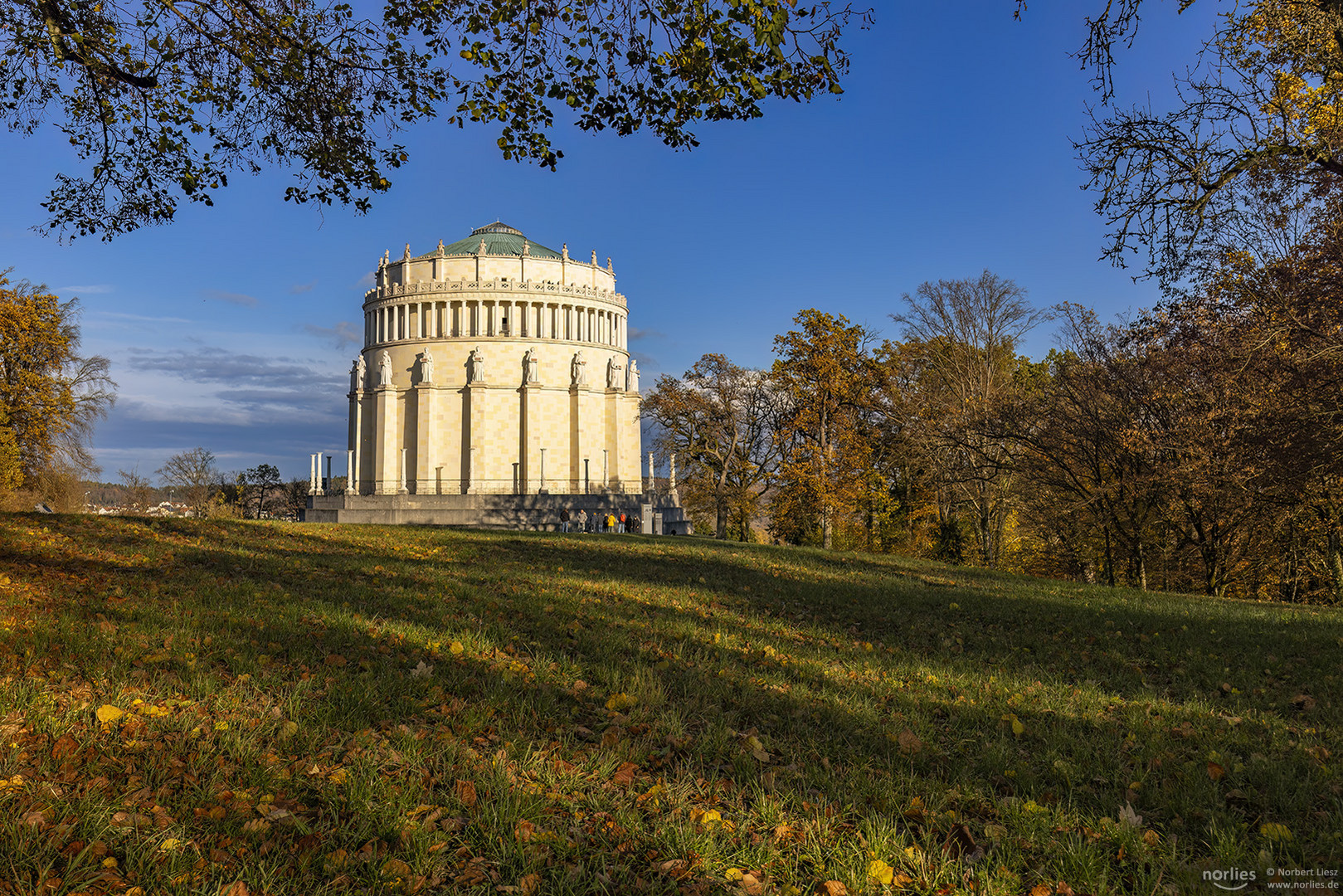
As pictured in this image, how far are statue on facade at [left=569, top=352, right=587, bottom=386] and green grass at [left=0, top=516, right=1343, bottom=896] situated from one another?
182 feet

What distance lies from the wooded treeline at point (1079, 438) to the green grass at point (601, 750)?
7616 millimetres

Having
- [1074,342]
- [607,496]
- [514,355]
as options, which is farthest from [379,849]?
[514,355]

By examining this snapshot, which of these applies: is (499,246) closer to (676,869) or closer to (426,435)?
(426,435)

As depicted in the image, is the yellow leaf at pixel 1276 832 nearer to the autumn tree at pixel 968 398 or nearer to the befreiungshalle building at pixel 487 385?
the autumn tree at pixel 968 398

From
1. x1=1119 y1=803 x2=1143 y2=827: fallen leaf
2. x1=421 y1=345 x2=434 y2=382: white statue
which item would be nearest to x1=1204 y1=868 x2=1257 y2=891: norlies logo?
x1=1119 y1=803 x2=1143 y2=827: fallen leaf

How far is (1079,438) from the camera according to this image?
23.5 m

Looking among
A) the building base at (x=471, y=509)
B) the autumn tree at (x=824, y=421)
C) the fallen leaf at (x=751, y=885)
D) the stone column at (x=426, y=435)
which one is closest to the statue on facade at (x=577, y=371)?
the stone column at (x=426, y=435)

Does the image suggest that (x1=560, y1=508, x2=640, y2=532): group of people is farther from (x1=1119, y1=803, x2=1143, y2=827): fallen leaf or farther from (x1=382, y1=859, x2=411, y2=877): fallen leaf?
(x1=382, y1=859, x2=411, y2=877): fallen leaf

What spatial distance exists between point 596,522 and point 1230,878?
46.1m

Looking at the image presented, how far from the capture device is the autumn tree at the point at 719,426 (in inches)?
1704

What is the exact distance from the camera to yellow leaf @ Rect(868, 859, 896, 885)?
347 centimetres

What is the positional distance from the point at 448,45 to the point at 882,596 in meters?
11.0

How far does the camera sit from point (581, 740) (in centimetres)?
504

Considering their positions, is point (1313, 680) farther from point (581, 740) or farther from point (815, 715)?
point (581, 740)
